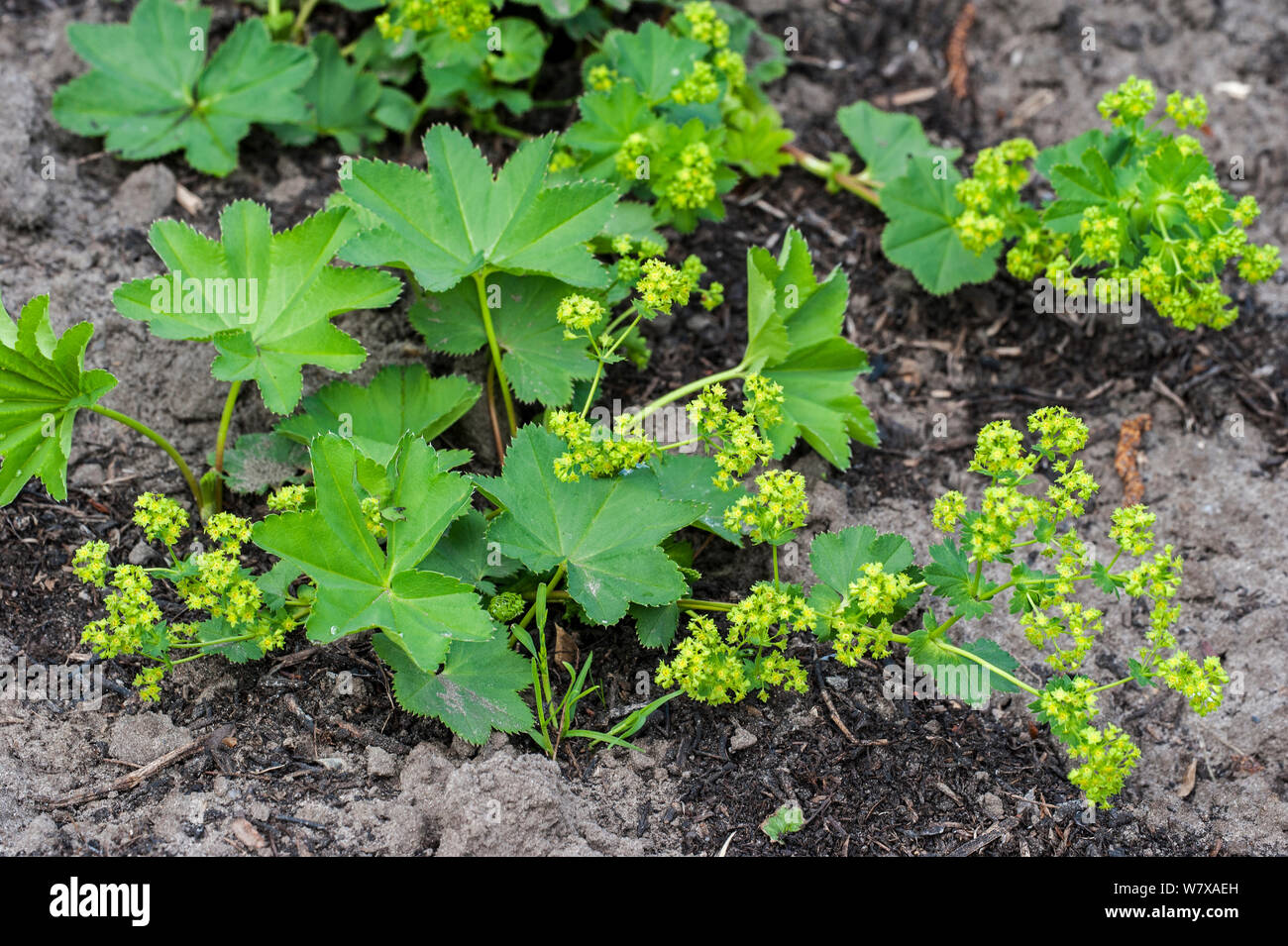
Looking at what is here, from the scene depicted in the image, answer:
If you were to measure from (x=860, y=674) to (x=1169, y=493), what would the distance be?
142cm

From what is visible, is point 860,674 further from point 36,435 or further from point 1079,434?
point 36,435

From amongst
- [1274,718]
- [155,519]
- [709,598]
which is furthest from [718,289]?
[1274,718]

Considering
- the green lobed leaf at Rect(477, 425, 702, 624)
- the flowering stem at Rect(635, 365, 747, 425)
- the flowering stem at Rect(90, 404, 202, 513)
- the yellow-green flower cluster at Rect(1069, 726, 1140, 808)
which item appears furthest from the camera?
Result: the flowering stem at Rect(635, 365, 747, 425)

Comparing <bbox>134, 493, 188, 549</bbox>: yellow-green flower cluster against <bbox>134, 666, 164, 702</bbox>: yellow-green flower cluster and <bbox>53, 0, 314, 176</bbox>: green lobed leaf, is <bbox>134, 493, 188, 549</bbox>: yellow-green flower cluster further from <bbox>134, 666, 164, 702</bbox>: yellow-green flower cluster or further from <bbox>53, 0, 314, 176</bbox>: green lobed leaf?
<bbox>53, 0, 314, 176</bbox>: green lobed leaf

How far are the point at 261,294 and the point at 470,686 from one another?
4.46 feet

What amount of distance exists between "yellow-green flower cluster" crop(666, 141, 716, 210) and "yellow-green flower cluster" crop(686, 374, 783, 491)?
0.96 metres

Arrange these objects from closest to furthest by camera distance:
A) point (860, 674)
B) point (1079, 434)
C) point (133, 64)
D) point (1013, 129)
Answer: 1. point (1079, 434)
2. point (860, 674)
3. point (133, 64)
4. point (1013, 129)

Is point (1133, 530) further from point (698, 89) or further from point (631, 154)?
point (698, 89)

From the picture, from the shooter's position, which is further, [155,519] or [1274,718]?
[1274,718]

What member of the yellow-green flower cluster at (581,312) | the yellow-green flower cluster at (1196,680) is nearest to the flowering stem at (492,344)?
the yellow-green flower cluster at (581,312)

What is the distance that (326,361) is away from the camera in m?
3.38

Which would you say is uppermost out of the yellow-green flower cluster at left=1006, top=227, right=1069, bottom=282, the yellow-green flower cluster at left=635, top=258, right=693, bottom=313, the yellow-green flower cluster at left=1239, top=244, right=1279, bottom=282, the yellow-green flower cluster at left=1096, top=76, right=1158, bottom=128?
the yellow-green flower cluster at left=1096, top=76, right=1158, bottom=128

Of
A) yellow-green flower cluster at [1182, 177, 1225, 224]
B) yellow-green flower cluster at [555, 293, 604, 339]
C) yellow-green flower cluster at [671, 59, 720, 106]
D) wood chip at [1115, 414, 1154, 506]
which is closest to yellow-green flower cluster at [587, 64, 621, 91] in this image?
yellow-green flower cluster at [671, 59, 720, 106]

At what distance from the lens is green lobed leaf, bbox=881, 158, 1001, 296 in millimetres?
4402
